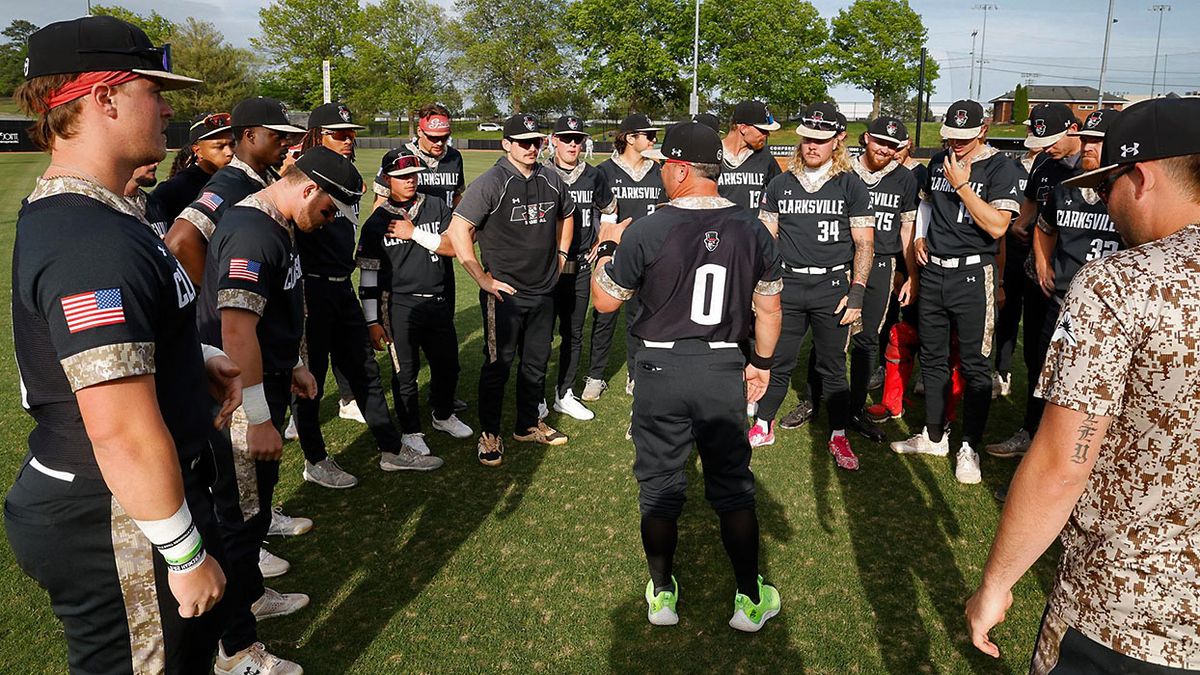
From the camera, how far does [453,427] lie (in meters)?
6.50

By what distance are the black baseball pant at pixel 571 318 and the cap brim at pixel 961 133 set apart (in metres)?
3.39

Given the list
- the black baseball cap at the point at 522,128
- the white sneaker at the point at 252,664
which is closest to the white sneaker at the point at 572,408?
the black baseball cap at the point at 522,128

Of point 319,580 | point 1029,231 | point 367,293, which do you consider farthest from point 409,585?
point 1029,231

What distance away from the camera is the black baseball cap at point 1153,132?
1.75m

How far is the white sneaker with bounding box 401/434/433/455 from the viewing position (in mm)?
5973

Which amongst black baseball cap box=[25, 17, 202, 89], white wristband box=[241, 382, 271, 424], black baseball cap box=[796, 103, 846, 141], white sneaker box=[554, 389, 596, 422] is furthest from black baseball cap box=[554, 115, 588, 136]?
A: black baseball cap box=[25, 17, 202, 89]

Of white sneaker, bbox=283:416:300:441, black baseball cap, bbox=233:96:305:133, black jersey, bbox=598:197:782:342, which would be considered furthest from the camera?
white sneaker, bbox=283:416:300:441

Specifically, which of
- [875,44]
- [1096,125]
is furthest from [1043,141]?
[875,44]

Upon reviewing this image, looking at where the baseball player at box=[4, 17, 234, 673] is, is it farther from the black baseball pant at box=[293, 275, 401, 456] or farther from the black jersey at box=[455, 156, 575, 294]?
the black jersey at box=[455, 156, 575, 294]

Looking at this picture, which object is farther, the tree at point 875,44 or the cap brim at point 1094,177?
the tree at point 875,44

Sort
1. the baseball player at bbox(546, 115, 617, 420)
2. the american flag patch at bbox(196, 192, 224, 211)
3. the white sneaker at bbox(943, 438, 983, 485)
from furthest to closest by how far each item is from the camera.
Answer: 1. the baseball player at bbox(546, 115, 617, 420)
2. the white sneaker at bbox(943, 438, 983, 485)
3. the american flag patch at bbox(196, 192, 224, 211)

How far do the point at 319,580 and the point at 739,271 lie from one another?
2.99 meters

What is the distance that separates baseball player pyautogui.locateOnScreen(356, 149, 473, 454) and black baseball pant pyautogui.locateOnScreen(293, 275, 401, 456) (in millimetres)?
280

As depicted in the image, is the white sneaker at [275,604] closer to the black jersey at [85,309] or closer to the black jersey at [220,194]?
the black jersey at [220,194]
